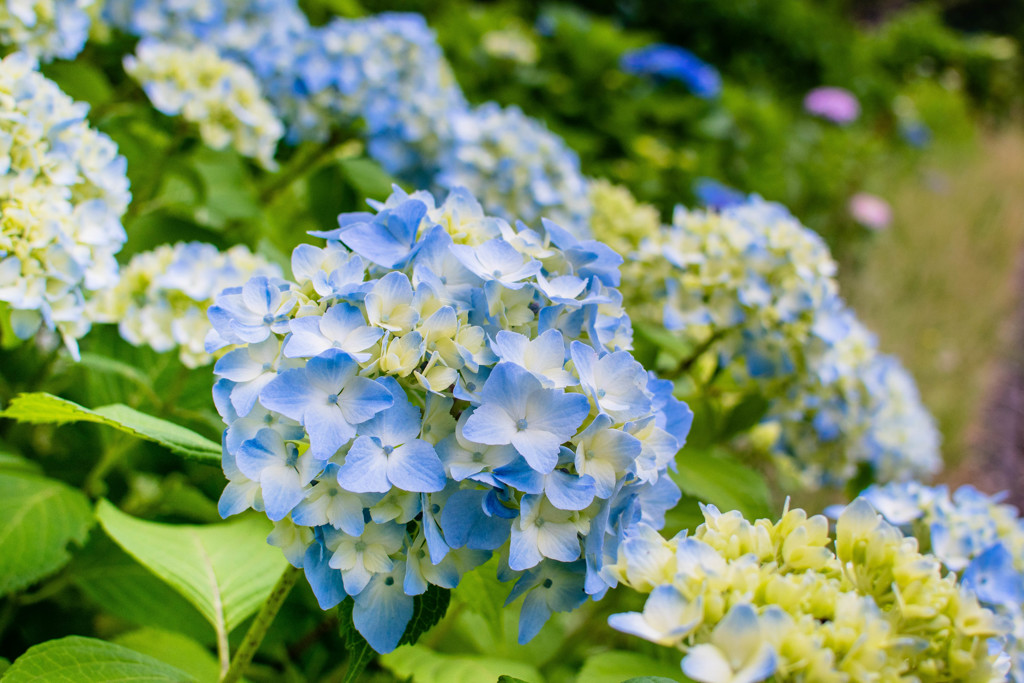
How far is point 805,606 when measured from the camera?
0.72 m

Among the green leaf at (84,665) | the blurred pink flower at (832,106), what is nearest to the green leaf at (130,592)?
the green leaf at (84,665)

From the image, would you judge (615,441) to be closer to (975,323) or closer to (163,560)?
(163,560)

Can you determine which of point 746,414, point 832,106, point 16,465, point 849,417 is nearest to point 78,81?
point 16,465

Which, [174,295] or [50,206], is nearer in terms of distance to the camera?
[50,206]

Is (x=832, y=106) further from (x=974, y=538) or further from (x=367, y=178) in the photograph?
(x=974, y=538)

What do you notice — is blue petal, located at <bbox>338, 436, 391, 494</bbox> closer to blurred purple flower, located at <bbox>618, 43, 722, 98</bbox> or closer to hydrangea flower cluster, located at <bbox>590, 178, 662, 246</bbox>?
hydrangea flower cluster, located at <bbox>590, 178, 662, 246</bbox>

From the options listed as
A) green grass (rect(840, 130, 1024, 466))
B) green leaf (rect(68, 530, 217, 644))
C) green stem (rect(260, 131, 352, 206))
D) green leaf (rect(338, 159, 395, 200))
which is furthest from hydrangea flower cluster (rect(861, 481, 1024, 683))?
green grass (rect(840, 130, 1024, 466))

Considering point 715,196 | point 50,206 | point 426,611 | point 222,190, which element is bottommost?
point 715,196

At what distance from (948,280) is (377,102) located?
4808 millimetres

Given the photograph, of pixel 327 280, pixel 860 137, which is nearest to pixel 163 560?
pixel 327 280

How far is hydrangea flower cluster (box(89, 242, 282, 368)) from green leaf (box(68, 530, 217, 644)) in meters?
0.38

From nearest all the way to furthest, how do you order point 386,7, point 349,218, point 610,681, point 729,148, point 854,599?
point 854,599, point 349,218, point 610,681, point 386,7, point 729,148

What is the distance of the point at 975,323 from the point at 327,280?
5421 mm

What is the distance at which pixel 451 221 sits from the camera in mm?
947
